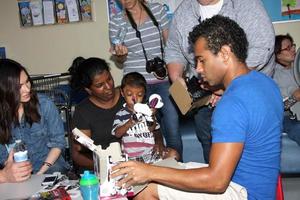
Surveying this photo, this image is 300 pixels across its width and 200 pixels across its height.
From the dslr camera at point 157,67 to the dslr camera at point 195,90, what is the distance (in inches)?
17.2

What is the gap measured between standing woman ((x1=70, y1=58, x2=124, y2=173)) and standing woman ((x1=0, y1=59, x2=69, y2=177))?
217mm

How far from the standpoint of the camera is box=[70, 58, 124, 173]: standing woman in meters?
2.59

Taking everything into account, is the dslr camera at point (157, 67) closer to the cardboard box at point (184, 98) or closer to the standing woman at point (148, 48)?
the standing woman at point (148, 48)

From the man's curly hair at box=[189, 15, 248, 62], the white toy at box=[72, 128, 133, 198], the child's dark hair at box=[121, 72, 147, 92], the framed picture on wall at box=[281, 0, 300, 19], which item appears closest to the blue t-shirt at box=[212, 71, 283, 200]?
the man's curly hair at box=[189, 15, 248, 62]

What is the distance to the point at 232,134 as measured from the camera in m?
1.41

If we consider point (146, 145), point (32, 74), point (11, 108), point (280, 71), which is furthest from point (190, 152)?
point (32, 74)

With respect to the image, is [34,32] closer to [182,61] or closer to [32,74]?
[32,74]

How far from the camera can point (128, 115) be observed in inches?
101

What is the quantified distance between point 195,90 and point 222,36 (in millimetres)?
807

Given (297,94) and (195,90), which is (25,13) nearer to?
(195,90)

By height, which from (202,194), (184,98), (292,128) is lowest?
(292,128)

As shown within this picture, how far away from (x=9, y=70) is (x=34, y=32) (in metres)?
2.25

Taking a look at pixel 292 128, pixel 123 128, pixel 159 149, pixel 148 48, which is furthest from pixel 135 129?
pixel 292 128

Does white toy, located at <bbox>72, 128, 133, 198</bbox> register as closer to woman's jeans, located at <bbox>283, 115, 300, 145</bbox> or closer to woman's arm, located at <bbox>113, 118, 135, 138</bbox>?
woman's arm, located at <bbox>113, 118, 135, 138</bbox>
